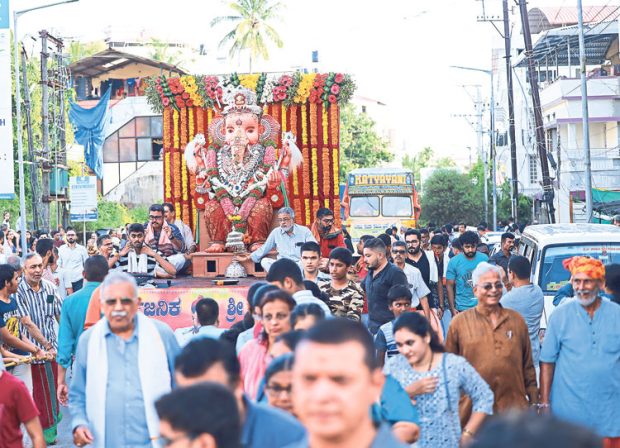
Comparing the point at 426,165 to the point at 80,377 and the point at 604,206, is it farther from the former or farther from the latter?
the point at 80,377

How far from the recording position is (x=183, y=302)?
13.4m

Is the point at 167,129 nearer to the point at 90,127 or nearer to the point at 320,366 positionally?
the point at 320,366

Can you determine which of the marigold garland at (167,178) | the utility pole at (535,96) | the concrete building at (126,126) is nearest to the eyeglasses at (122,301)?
the marigold garland at (167,178)

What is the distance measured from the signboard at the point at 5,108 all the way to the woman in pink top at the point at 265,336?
1630cm

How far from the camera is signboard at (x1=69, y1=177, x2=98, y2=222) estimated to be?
27.7 meters

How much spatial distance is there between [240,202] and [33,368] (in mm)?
5284

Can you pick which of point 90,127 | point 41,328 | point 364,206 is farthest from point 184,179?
point 90,127

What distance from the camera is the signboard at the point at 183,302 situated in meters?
13.2

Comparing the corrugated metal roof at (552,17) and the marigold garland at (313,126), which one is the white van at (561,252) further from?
the corrugated metal roof at (552,17)

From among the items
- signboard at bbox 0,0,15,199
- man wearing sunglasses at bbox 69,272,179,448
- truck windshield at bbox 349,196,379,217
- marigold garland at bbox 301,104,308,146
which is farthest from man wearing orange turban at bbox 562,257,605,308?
truck windshield at bbox 349,196,379,217

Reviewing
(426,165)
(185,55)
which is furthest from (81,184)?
(426,165)

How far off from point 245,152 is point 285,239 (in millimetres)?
2107

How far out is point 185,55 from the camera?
75000 millimetres

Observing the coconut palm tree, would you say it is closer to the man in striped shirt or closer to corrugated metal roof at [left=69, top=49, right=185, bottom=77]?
corrugated metal roof at [left=69, top=49, right=185, bottom=77]
